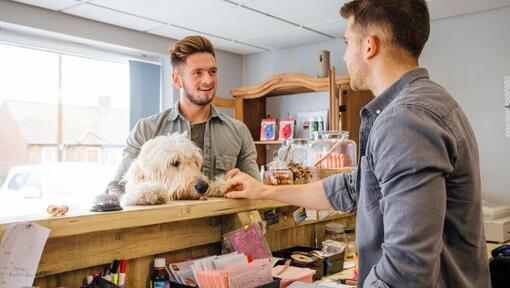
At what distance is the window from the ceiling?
61cm

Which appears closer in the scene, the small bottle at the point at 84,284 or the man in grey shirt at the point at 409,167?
the man in grey shirt at the point at 409,167

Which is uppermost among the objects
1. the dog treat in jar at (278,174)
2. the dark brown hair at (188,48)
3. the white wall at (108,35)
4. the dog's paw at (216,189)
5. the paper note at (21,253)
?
the white wall at (108,35)

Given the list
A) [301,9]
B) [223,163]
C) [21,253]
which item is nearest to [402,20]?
[21,253]

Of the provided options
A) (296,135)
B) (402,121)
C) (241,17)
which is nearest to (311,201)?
(402,121)

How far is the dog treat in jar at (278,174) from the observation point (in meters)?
1.73

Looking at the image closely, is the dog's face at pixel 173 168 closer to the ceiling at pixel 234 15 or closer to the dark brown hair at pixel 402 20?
the dark brown hair at pixel 402 20

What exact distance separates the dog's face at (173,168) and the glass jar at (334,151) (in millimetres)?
636

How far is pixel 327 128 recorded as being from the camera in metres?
4.77

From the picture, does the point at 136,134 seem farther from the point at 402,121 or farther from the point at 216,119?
the point at 402,121

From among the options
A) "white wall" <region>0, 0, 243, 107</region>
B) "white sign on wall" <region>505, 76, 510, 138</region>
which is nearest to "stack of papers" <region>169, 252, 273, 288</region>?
"white sign on wall" <region>505, 76, 510, 138</region>

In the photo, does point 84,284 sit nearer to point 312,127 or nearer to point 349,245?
point 349,245

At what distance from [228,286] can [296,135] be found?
Result: 4.07m

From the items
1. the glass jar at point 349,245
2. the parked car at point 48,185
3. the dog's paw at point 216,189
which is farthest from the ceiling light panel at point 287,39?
the dog's paw at point 216,189

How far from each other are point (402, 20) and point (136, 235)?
890 mm
